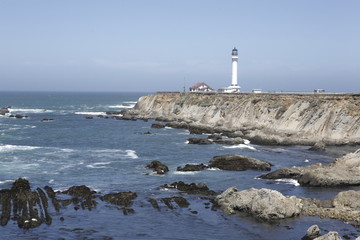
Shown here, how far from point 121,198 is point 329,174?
17325 mm

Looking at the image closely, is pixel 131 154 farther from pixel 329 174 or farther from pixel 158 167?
pixel 329 174

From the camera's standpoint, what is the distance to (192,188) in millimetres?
33906

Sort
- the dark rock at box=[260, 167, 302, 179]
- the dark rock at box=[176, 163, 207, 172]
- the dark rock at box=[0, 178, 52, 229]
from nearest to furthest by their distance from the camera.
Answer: the dark rock at box=[0, 178, 52, 229] < the dark rock at box=[260, 167, 302, 179] < the dark rock at box=[176, 163, 207, 172]

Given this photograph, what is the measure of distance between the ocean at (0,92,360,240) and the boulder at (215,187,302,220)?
680 millimetres

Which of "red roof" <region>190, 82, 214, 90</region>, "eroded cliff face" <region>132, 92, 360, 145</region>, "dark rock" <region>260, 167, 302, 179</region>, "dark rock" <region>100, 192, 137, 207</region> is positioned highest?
"red roof" <region>190, 82, 214, 90</region>

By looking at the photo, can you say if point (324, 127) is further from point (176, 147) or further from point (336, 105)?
point (176, 147)

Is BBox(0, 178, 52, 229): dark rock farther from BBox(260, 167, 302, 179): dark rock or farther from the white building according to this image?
the white building

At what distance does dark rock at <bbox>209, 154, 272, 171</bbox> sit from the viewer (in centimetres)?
4200

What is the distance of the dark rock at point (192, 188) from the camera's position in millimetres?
33094

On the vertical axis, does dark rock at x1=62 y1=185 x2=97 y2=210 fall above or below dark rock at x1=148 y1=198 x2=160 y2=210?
above

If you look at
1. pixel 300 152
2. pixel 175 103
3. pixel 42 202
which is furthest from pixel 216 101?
pixel 42 202

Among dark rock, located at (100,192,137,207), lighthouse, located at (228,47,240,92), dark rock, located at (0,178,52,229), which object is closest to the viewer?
dark rock, located at (0,178,52,229)

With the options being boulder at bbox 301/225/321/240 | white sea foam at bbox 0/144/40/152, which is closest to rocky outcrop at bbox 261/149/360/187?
boulder at bbox 301/225/321/240

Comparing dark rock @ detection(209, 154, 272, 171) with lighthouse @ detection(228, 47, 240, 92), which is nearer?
dark rock @ detection(209, 154, 272, 171)
